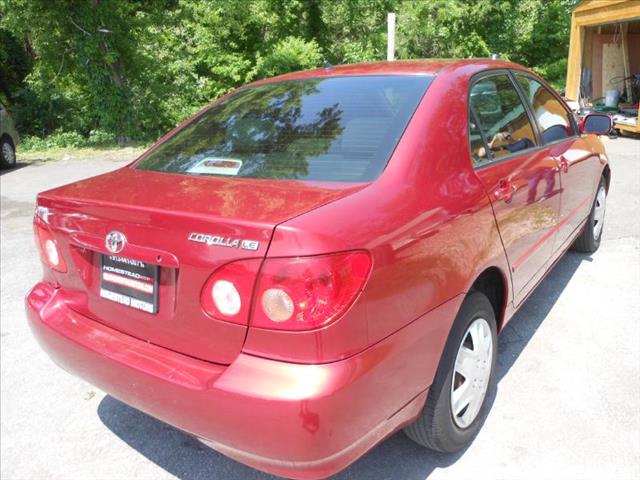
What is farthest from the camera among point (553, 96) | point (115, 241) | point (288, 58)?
point (288, 58)

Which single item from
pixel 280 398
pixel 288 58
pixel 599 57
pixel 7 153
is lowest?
pixel 7 153

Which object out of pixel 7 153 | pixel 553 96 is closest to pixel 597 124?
pixel 553 96

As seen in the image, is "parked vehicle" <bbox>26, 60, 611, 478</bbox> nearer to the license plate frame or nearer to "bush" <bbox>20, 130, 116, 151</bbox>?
the license plate frame

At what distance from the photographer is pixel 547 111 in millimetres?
3766

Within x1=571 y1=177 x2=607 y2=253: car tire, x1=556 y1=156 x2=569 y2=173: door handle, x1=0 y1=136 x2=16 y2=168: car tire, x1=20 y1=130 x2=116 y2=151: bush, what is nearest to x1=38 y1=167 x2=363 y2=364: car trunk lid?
x1=556 y1=156 x2=569 y2=173: door handle

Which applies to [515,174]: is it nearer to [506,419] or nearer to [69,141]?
[506,419]

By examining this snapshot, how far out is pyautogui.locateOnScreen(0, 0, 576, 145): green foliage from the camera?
16.4m

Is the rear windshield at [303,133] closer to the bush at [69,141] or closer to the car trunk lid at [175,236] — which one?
the car trunk lid at [175,236]

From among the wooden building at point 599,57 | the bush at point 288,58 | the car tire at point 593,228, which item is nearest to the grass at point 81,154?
the bush at point 288,58

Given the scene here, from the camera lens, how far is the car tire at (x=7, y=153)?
1215 cm

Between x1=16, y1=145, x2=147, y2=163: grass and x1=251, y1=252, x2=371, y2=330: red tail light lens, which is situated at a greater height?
x1=251, y1=252, x2=371, y2=330: red tail light lens

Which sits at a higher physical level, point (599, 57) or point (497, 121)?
point (599, 57)

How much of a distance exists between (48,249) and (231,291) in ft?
3.68

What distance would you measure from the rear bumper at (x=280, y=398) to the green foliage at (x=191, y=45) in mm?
15889
